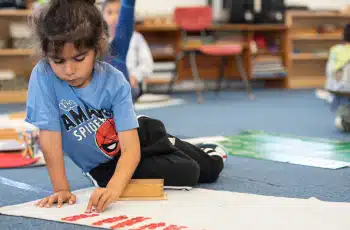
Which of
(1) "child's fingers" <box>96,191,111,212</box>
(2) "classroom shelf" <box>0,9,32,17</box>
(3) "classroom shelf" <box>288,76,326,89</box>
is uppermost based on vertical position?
(2) "classroom shelf" <box>0,9,32,17</box>

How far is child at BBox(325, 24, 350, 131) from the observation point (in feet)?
9.72

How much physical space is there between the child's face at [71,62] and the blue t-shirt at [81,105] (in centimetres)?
8

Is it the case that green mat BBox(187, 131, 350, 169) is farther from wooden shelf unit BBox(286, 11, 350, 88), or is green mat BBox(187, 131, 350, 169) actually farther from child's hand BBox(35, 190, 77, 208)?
wooden shelf unit BBox(286, 11, 350, 88)

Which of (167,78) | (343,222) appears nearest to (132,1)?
(343,222)

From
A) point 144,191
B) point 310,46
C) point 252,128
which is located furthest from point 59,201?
point 310,46

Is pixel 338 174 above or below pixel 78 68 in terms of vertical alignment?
below

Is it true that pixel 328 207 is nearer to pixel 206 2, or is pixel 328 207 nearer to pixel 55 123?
pixel 55 123

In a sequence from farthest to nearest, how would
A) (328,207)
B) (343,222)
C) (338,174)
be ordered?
(338,174)
(328,207)
(343,222)

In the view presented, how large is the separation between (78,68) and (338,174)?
0.94 metres

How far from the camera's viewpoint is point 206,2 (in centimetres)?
585

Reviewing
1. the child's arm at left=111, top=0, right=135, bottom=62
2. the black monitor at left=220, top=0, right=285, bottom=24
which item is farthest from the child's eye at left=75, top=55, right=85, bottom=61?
the black monitor at left=220, top=0, right=285, bottom=24

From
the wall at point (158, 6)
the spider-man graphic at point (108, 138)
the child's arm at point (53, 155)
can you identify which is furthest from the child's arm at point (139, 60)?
the child's arm at point (53, 155)

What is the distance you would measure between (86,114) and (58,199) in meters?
0.22

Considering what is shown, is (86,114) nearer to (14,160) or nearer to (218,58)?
(14,160)
